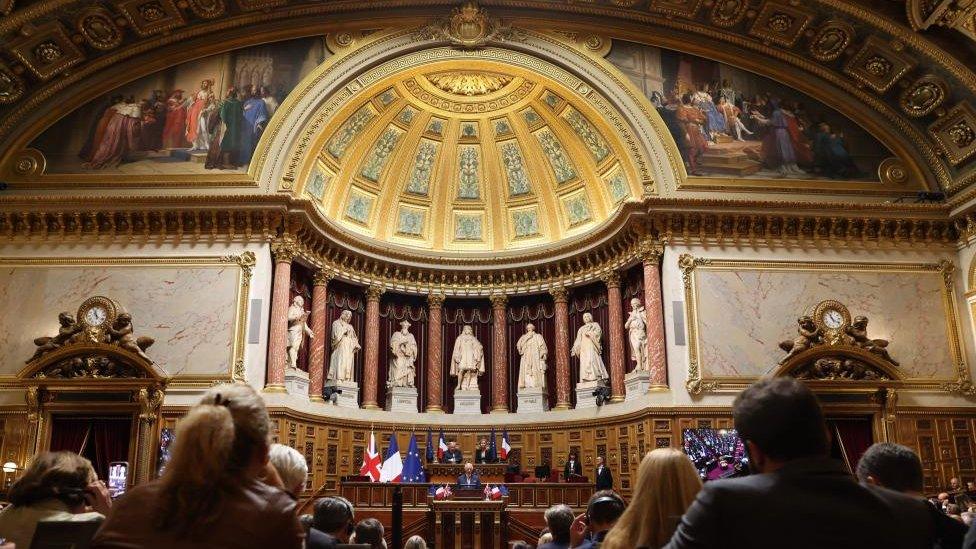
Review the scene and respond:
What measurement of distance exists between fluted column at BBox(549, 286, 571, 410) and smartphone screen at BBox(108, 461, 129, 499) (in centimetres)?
1176

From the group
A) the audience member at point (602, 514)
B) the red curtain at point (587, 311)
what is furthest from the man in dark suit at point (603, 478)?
the audience member at point (602, 514)

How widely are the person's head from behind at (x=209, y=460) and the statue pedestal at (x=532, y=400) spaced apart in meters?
21.2

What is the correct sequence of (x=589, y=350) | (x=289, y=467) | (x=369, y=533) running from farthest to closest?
(x=589, y=350) < (x=369, y=533) < (x=289, y=467)

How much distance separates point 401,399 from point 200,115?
10131mm

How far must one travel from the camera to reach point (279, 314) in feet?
65.3

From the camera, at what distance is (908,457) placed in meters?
3.94

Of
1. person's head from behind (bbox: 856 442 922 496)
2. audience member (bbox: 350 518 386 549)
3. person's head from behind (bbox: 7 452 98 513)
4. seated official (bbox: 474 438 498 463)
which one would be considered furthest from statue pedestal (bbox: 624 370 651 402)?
person's head from behind (bbox: 7 452 98 513)

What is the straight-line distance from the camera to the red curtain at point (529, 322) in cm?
2452

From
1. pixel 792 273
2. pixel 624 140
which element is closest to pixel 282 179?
pixel 624 140

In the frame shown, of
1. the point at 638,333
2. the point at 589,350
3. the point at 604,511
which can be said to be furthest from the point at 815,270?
the point at 604,511

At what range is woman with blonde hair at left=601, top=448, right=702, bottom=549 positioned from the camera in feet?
10.2

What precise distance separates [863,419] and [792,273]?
4.11 metres

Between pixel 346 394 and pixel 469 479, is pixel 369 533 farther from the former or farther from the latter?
pixel 346 394

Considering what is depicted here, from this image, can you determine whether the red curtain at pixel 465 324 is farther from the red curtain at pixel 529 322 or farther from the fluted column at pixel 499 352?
the red curtain at pixel 529 322
